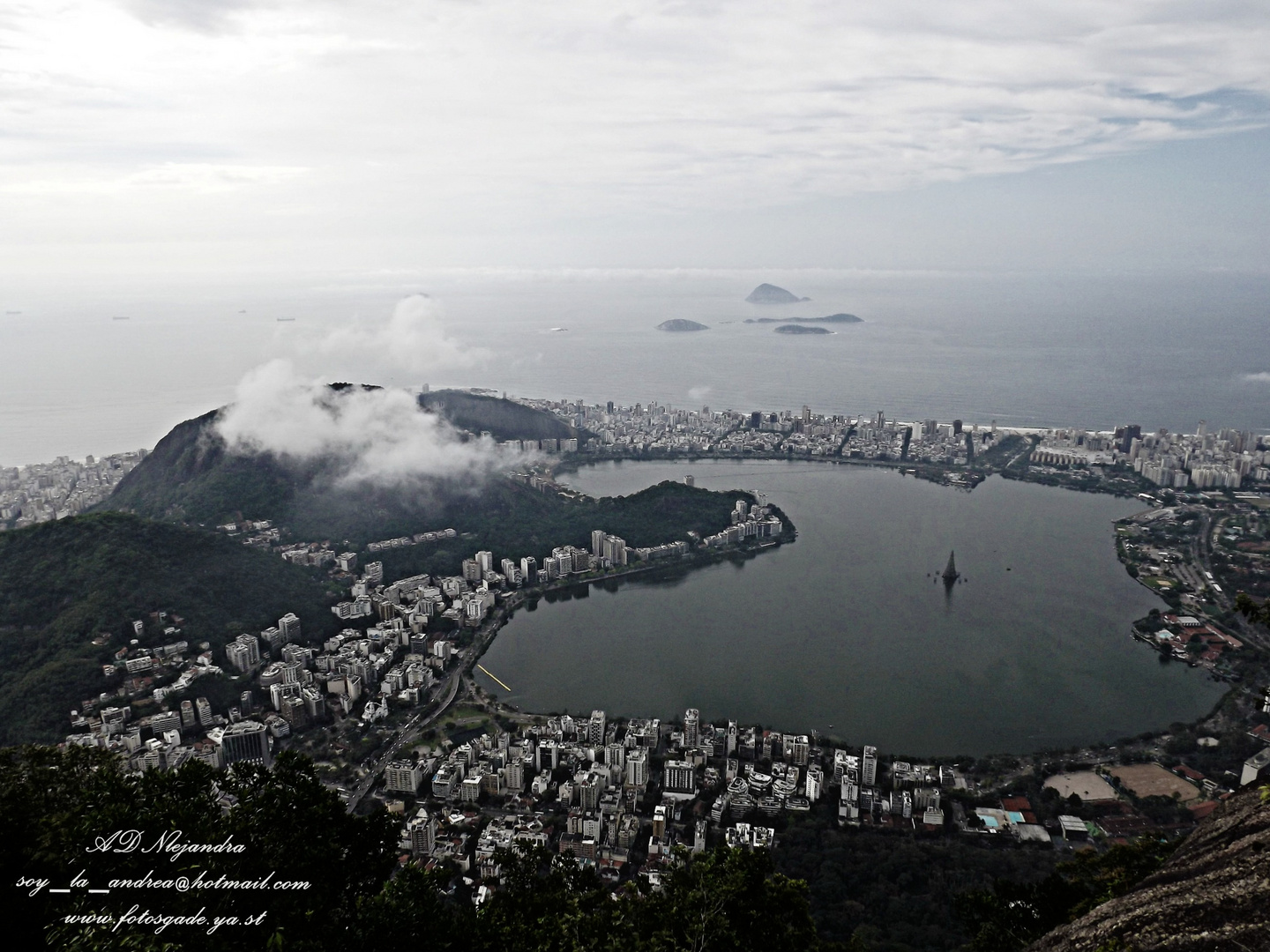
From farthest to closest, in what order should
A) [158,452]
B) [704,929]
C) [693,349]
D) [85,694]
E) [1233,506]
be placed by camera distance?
[693,349], [1233,506], [158,452], [85,694], [704,929]

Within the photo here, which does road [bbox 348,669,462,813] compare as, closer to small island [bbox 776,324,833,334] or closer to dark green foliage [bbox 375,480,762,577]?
dark green foliage [bbox 375,480,762,577]

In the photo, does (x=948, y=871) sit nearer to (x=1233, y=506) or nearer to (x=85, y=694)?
(x=85, y=694)

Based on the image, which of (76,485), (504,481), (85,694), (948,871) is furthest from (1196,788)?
(76,485)

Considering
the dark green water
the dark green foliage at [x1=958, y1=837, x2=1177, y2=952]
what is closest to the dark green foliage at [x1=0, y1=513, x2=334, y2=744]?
the dark green water

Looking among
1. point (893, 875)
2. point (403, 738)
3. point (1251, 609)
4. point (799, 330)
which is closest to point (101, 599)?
point (403, 738)

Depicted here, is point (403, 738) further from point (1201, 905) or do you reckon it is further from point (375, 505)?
point (1201, 905)

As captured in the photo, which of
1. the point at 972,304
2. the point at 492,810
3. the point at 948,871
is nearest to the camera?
the point at 948,871

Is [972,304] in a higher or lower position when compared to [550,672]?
higher
